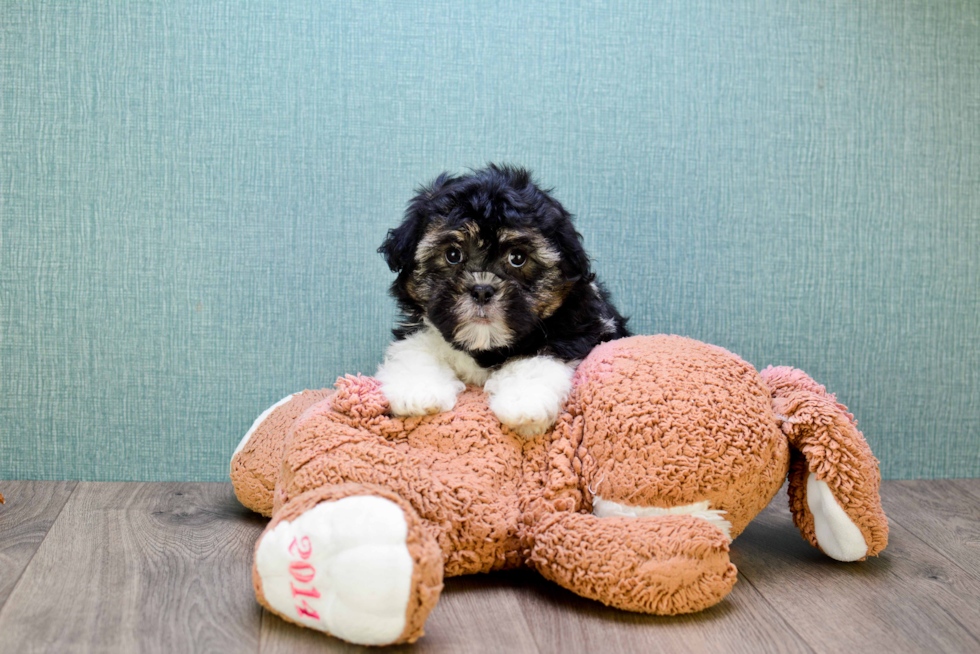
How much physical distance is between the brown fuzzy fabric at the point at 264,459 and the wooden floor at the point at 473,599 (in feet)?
0.26

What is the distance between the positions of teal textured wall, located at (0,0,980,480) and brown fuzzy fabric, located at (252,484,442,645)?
47.0 inches

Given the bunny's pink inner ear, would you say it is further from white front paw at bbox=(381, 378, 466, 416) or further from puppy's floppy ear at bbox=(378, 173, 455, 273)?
puppy's floppy ear at bbox=(378, 173, 455, 273)

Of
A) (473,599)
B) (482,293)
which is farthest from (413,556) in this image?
(482,293)

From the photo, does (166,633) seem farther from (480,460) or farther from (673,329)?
(673,329)

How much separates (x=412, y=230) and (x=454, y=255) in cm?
14

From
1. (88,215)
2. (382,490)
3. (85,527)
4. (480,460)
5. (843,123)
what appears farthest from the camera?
(843,123)

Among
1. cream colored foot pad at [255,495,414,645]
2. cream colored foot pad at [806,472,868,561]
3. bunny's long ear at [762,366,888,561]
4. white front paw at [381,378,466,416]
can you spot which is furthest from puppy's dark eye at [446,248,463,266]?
cream colored foot pad at [806,472,868,561]

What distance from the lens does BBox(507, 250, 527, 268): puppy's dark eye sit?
1.96m

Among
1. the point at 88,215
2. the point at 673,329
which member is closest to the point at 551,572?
the point at 673,329

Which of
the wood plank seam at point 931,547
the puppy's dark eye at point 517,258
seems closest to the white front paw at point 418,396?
the puppy's dark eye at point 517,258

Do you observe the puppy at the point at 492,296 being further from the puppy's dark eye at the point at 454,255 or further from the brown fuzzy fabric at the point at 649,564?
the brown fuzzy fabric at the point at 649,564

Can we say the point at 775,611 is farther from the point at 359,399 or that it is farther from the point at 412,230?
the point at 412,230

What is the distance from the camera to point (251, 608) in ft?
5.58

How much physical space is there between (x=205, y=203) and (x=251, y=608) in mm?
1420
